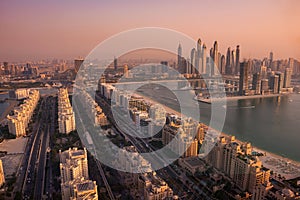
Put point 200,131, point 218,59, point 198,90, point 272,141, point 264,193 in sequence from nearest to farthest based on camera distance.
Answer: point 264,193 → point 200,131 → point 272,141 → point 198,90 → point 218,59

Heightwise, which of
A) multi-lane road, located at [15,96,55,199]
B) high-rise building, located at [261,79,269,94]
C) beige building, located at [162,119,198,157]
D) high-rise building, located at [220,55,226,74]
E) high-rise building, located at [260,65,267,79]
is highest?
high-rise building, located at [220,55,226,74]

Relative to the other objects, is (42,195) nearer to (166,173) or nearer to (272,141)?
(166,173)

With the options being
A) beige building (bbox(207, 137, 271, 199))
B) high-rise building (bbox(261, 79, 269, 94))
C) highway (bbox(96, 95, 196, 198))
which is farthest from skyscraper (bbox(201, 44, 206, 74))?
beige building (bbox(207, 137, 271, 199))

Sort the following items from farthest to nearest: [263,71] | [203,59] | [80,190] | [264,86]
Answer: [263,71], [203,59], [264,86], [80,190]

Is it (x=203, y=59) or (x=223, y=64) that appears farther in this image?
(x=223, y=64)

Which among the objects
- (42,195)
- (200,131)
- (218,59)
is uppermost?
(218,59)

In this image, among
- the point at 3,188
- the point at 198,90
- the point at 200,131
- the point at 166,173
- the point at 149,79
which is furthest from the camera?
the point at 149,79

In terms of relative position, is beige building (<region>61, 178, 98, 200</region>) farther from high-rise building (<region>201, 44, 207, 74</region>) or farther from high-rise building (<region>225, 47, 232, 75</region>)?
high-rise building (<region>225, 47, 232, 75</region>)

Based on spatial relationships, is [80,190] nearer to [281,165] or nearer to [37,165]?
[37,165]

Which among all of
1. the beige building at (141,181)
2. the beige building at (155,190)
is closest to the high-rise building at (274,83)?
the beige building at (141,181)

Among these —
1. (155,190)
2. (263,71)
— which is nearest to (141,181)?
(155,190)

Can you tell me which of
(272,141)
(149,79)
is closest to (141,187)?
(272,141)
